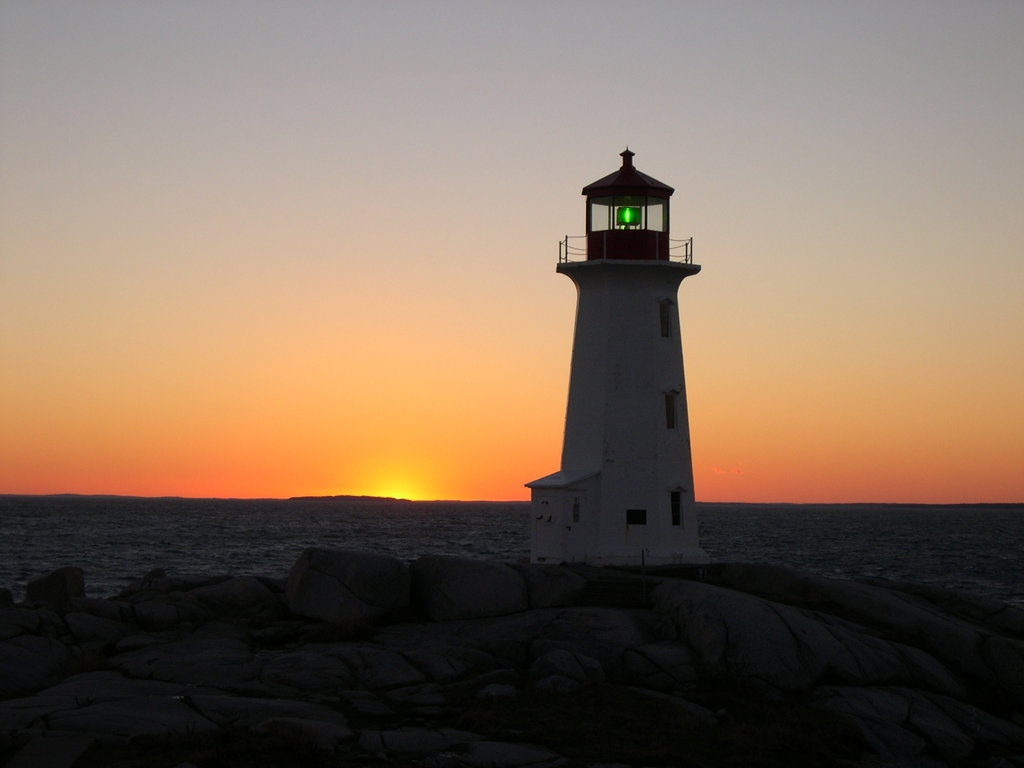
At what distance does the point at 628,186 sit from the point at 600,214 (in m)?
1.07

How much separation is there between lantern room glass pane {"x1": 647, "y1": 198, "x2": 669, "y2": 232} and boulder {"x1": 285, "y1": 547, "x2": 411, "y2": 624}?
1144 centimetres

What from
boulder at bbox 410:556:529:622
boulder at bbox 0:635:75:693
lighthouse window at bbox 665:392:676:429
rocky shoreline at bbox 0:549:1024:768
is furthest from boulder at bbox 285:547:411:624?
lighthouse window at bbox 665:392:676:429

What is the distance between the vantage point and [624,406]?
98.5ft

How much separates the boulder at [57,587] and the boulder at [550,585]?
37.6ft

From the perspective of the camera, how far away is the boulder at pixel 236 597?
85.8 feet

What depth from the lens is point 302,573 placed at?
25609 mm

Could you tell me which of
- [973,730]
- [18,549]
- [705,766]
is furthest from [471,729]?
[18,549]

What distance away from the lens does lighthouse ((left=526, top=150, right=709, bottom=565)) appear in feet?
97.6

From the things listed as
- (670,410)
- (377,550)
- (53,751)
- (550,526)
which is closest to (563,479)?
(550,526)

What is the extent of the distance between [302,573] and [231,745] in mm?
9656

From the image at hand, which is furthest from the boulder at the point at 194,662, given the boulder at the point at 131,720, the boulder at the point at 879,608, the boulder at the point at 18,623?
the boulder at the point at 879,608

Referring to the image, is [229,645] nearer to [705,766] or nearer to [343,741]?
[343,741]

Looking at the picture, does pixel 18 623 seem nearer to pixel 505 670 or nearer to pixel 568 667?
pixel 505 670

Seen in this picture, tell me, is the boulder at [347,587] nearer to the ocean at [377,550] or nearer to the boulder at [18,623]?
the boulder at [18,623]
